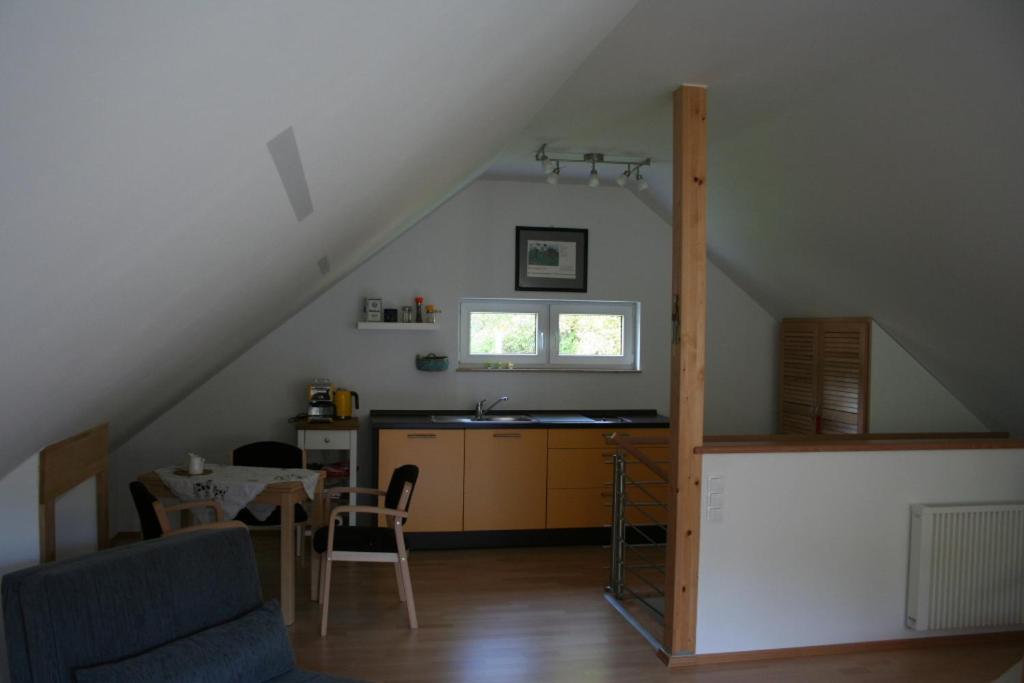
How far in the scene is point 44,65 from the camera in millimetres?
743

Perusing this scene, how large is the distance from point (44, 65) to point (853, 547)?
12.7 feet

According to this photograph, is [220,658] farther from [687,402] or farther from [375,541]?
[687,402]

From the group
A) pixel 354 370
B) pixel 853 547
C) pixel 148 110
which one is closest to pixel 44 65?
pixel 148 110

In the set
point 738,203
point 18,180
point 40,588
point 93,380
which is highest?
point 738,203

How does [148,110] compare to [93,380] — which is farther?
[93,380]

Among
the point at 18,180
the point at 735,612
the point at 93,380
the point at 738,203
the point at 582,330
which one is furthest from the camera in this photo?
the point at 582,330

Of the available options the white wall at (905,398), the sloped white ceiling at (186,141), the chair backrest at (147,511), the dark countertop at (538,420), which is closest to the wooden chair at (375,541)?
the chair backrest at (147,511)

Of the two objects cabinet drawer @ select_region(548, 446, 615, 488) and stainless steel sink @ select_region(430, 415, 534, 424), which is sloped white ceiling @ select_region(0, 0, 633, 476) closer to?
stainless steel sink @ select_region(430, 415, 534, 424)

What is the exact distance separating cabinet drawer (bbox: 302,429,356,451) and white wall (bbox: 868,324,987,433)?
3577 millimetres

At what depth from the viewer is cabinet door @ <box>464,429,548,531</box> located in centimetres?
527

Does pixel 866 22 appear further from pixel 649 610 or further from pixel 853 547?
pixel 649 610

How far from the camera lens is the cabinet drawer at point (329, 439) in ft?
17.0

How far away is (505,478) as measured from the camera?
5.30m

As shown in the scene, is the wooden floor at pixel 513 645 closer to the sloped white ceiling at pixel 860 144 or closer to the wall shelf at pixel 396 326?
the wall shelf at pixel 396 326
